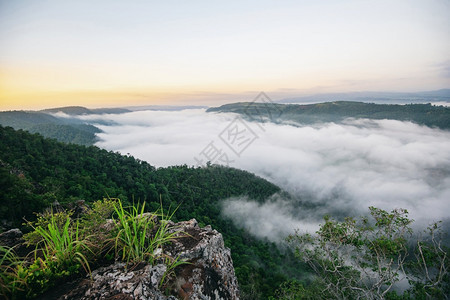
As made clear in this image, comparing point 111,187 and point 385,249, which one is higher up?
point 385,249

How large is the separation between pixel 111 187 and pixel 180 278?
38.4m

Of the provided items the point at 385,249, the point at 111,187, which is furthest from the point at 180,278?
the point at 111,187

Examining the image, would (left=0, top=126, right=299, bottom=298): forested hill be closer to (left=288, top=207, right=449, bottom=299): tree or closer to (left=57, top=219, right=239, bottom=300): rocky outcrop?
(left=288, top=207, right=449, bottom=299): tree

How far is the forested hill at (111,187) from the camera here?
17.1 metres

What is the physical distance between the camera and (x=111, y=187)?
3616 centimetres

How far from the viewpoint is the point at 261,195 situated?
83.0 metres

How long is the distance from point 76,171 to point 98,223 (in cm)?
4076

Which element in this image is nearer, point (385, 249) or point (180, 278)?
point (180, 278)

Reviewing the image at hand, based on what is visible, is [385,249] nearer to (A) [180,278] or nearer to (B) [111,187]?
(A) [180,278]

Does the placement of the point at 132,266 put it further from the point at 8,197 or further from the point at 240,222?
the point at 240,222

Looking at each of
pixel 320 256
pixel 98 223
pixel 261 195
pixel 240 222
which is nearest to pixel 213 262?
pixel 98 223

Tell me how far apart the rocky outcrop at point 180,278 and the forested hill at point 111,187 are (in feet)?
58.0

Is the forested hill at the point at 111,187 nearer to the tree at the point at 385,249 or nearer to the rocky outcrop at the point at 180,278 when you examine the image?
the tree at the point at 385,249

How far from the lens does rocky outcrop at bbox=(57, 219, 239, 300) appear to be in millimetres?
2734
